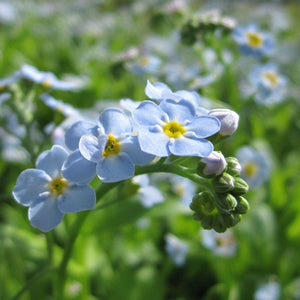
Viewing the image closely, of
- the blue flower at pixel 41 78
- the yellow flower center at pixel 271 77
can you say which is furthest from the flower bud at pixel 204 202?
the yellow flower center at pixel 271 77

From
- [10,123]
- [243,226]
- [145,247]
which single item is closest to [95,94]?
[10,123]

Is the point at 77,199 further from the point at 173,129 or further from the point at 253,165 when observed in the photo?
the point at 253,165

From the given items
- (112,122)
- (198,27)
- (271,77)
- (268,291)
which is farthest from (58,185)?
(271,77)

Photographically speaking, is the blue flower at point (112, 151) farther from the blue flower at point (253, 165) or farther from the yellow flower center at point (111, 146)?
the blue flower at point (253, 165)

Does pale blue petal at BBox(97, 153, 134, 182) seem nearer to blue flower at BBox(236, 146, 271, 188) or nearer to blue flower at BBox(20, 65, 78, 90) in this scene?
blue flower at BBox(20, 65, 78, 90)

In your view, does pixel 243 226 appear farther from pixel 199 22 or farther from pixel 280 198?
pixel 199 22
